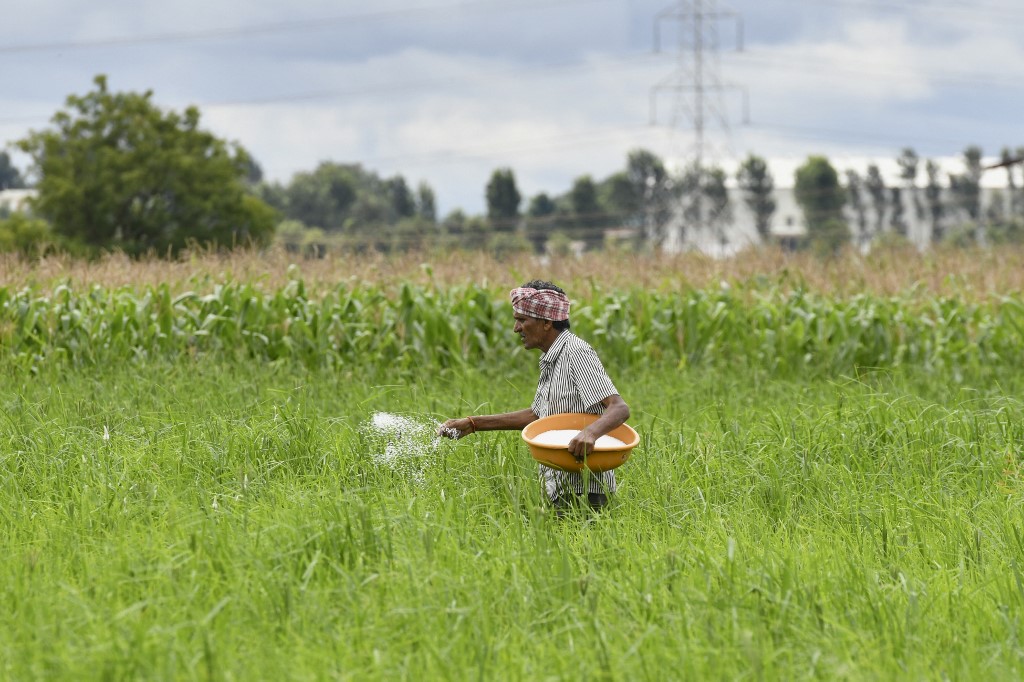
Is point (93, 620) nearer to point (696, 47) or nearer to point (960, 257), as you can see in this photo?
point (960, 257)

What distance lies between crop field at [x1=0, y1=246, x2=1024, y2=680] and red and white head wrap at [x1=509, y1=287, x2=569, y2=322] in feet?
2.53

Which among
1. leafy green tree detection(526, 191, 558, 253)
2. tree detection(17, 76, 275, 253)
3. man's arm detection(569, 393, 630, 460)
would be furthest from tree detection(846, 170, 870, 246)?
man's arm detection(569, 393, 630, 460)

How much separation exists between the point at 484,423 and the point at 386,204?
4047 inches

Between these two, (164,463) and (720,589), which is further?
(164,463)

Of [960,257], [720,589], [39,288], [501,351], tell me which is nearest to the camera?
[720,589]

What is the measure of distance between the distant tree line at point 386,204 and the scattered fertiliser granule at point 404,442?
3039mm

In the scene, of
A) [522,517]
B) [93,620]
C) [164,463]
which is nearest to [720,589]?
[522,517]

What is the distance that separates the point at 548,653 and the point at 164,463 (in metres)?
2.96

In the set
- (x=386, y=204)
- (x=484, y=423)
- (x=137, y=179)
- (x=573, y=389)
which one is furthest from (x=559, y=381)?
(x=386, y=204)

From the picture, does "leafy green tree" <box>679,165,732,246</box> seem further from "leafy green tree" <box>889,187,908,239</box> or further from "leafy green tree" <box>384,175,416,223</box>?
"leafy green tree" <box>384,175,416,223</box>

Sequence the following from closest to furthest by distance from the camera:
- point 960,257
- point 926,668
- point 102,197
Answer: point 926,668
point 960,257
point 102,197

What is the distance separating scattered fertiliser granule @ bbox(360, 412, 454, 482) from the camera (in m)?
5.42

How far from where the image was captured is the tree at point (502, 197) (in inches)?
3366

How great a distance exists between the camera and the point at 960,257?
Result: 50.5 feet
